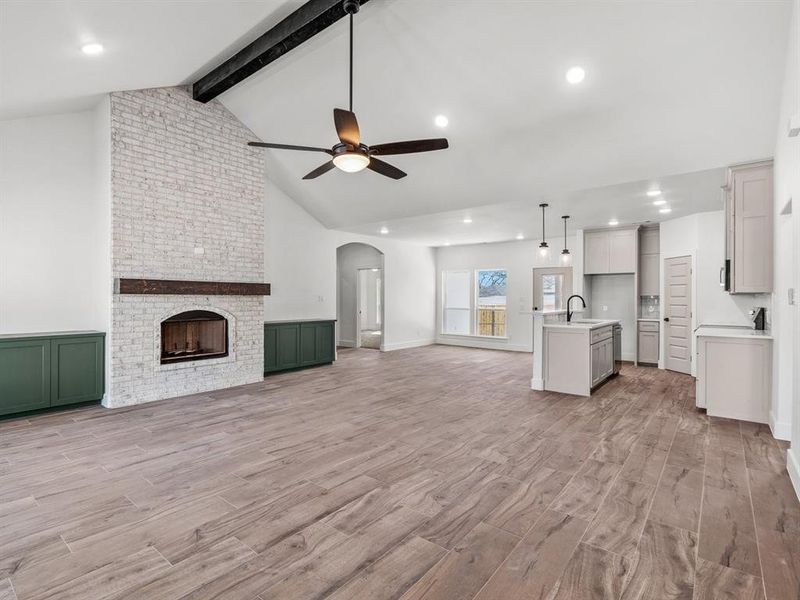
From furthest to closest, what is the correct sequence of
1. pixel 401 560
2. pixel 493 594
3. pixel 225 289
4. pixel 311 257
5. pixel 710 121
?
pixel 311 257 → pixel 225 289 → pixel 710 121 → pixel 401 560 → pixel 493 594

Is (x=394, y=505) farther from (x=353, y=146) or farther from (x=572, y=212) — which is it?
(x=572, y=212)

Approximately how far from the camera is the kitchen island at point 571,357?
5.49 m

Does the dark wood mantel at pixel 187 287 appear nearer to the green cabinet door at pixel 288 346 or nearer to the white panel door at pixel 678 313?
the green cabinet door at pixel 288 346

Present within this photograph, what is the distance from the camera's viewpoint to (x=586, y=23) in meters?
3.47

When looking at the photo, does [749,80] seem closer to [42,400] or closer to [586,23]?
[586,23]

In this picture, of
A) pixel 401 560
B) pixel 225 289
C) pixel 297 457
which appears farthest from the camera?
pixel 225 289

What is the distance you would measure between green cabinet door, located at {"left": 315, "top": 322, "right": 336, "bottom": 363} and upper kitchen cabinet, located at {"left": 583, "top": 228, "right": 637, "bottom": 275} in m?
5.35

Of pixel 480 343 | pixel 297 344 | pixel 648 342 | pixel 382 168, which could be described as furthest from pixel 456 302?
pixel 382 168

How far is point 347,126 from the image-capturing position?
322 centimetres

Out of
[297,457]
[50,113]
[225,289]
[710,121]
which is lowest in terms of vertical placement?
[297,457]

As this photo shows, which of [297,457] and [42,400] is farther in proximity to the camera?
[42,400]

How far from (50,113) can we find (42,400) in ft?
11.1

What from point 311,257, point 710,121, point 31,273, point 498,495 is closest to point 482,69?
point 710,121

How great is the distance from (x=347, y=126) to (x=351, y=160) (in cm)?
32
